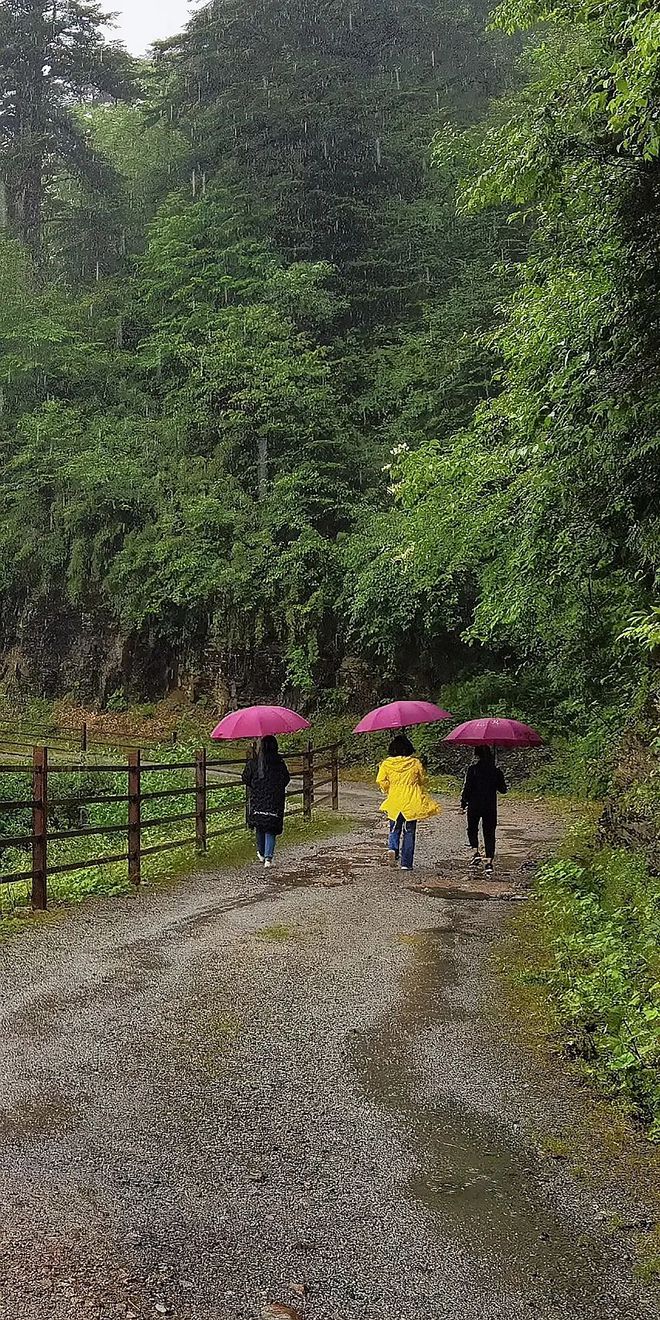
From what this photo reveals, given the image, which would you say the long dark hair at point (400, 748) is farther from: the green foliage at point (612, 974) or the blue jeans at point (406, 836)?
the green foliage at point (612, 974)

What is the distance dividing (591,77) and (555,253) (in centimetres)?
361

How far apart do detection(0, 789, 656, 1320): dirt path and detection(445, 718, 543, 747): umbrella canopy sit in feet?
12.0

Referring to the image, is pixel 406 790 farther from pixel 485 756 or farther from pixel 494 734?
pixel 494 734

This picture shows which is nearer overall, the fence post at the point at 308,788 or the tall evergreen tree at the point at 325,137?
the fence post at the point at 308,788

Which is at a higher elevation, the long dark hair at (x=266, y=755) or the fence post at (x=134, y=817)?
the long dark hair at (x=266, y=755)

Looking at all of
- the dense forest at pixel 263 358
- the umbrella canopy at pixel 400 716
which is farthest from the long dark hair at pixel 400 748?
the dense forest at pixel 263 358

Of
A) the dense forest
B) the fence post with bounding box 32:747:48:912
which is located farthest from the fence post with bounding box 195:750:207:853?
the dense forest

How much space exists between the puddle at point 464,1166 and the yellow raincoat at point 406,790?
5424 mm

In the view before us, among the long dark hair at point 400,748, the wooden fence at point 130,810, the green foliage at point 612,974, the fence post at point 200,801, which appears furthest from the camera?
the fence post at point 200,801

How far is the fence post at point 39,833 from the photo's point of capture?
955 centimetres

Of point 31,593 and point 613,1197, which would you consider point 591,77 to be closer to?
point 613,1197

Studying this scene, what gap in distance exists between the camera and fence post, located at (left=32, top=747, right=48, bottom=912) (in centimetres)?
955

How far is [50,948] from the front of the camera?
27.8ft

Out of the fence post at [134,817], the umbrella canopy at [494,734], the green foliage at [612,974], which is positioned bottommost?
the green foliage at [612,974]
